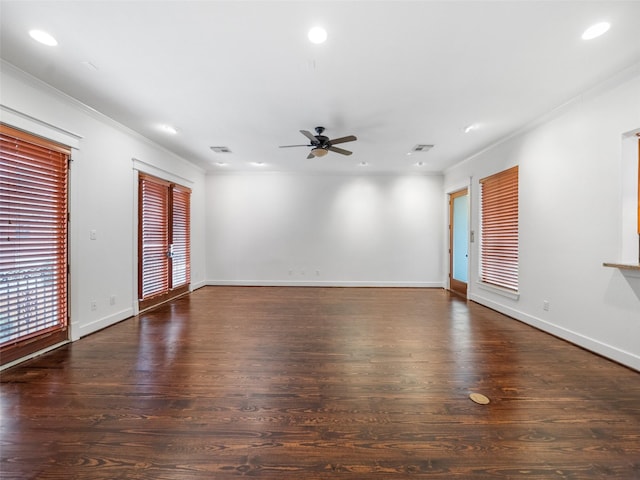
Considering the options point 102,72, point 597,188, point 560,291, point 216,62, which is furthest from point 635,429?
point 102,72

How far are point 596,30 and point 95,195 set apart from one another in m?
5.30

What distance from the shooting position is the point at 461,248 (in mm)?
5949

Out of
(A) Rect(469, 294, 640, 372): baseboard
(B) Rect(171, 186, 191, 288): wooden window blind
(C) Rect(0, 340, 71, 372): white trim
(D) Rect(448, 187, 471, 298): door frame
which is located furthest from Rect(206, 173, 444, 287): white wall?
(C) Rect(0, 340, 71, 372): white trim

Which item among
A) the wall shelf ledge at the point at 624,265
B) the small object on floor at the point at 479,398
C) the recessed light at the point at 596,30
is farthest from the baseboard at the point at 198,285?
the recessed light at the point at 596,30

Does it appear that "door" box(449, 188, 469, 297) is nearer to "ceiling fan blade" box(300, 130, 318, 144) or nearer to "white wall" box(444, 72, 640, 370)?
"white wall" box(444, 72, 640, 370)

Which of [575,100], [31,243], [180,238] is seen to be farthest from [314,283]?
[575,100]

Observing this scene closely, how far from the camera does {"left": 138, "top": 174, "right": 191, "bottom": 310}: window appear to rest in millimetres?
4379

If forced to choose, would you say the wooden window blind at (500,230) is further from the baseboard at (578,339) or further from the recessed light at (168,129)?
the recessed light at (168,129)

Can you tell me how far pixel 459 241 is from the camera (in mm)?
6020

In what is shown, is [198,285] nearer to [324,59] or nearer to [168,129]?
[168,129]

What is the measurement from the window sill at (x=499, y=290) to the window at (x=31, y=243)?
19.5 ft

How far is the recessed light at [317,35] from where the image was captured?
2016mm

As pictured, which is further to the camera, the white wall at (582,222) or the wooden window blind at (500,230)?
the wooden window blind at (500,230)

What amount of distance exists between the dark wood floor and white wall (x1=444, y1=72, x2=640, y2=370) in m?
0.34
